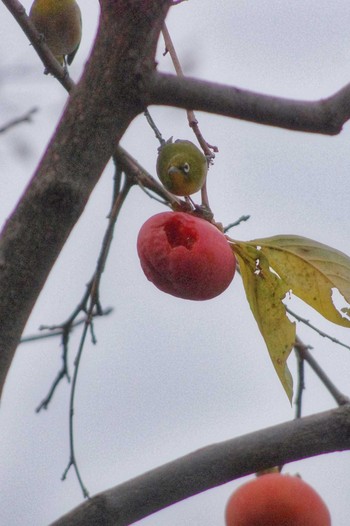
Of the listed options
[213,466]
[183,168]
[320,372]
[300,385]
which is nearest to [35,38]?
[183,168]

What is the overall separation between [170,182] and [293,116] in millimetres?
533

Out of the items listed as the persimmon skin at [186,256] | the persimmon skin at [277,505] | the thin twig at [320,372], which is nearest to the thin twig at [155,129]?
the persimmon skin at [186,256]

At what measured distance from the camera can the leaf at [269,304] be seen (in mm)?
1529

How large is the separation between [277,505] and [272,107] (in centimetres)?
115

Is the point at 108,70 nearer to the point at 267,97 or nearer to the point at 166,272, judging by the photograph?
the point at 267,97

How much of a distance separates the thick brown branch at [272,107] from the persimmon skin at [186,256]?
1.29 feet

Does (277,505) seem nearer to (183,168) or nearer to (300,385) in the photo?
(300,385)

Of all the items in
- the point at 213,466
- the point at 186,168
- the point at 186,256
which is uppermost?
the point at 186,168

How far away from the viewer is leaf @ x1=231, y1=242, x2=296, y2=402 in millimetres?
1529

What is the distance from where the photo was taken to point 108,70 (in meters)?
1.08

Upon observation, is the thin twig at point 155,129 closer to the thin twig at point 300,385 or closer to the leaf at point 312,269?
the leaf at point 312,269

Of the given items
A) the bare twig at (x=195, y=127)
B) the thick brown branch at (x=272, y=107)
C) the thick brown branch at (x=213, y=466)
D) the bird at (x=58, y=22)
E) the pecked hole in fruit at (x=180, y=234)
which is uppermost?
the bird at (x=58, y=22)

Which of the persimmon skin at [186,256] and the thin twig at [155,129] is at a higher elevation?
the thin twig at [155,129]

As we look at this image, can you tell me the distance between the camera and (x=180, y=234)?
1.42 m
